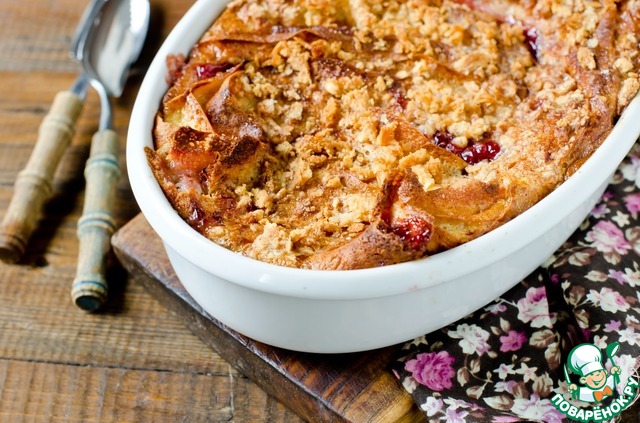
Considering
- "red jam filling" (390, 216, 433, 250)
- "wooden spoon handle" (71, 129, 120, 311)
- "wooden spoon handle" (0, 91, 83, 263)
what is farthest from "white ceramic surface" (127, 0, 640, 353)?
"wooden spoon handle" (0, 91, 83, 263)

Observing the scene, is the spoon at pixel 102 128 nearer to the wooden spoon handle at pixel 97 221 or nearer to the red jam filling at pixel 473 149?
the wooden spoon handle at pixel 97 221

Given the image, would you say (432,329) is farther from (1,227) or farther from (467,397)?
(1,227)

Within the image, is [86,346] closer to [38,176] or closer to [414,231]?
[38,176]

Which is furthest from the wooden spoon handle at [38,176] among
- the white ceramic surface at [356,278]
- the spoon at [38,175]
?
the white ceramic surface at [356,278]

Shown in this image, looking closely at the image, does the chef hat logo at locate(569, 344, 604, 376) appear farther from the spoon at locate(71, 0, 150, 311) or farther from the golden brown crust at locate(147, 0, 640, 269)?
the spoon at locate(71, 0, 150, 311)

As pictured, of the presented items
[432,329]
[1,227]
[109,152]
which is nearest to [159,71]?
[109,152]

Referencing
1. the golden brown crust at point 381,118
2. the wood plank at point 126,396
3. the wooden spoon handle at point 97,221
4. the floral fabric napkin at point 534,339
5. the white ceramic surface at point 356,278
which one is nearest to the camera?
the white ceramic surface at point 356,278

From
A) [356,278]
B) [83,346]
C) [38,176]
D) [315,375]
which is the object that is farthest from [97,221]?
[356,278]
